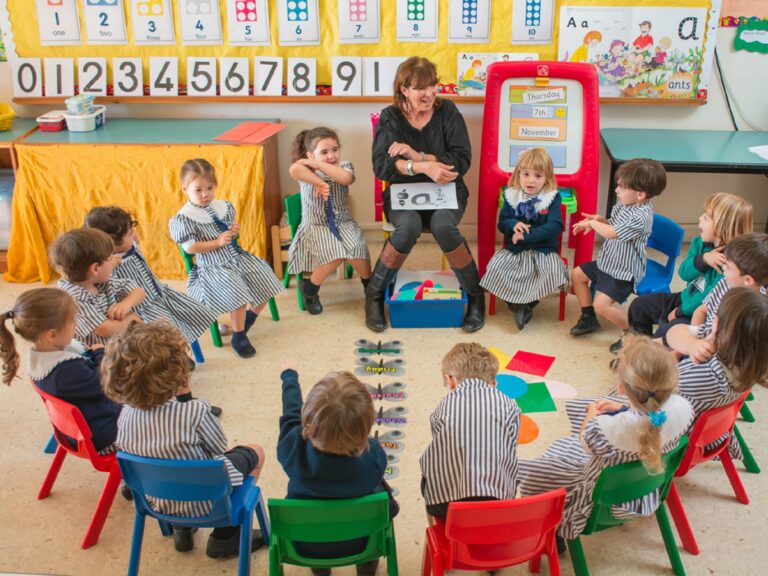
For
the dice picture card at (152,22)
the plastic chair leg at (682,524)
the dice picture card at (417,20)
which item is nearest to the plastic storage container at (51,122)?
the dice picture card at (152,22)

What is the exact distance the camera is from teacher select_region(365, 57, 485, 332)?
351 centimetres

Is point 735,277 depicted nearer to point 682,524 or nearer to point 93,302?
point 682,524

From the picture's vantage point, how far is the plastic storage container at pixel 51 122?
4.08 m

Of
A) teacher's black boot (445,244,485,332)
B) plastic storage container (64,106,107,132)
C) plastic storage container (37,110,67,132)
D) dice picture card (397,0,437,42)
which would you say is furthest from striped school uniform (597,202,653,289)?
plastic storage container (37,110,67,132)

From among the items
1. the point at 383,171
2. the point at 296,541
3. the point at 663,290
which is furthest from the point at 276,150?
the point at 296,541

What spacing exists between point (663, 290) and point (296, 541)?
6.79ft

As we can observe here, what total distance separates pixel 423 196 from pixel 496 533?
6.83 feet

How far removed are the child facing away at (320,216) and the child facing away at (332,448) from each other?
5.84 feet

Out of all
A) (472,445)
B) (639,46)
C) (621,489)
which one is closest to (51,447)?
(472,445)

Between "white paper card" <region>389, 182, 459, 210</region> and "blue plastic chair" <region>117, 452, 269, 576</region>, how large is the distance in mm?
1805

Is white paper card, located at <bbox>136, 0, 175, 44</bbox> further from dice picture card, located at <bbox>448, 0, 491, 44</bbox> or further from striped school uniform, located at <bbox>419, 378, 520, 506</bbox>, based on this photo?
striped school uniform, located at <bbox>419, 378, 520, 506</bbox>

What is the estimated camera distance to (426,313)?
3.55 metres

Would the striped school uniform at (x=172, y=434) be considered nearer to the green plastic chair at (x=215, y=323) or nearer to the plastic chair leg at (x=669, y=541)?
the plastic chair leg at (x=669, y=541)

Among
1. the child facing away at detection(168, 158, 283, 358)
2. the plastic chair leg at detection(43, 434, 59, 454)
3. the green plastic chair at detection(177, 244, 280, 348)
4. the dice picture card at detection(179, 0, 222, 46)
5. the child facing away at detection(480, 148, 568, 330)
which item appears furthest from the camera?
the dice picture card at detection(179, 0, 222, 46)
